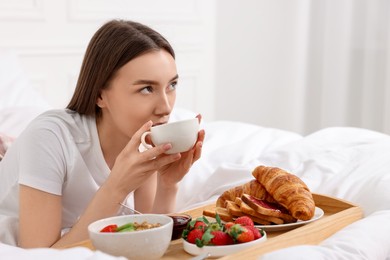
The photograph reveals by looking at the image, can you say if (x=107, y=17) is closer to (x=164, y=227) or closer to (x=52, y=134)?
(x=52, y=134)

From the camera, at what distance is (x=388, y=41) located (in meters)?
3.64

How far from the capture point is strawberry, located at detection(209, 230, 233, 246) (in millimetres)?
1220

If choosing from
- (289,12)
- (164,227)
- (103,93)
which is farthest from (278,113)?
(164,227)

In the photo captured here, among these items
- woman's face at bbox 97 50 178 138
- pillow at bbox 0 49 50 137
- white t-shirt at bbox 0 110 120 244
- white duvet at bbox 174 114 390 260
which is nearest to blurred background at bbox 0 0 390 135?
pillow at bbox 0 49 50 137

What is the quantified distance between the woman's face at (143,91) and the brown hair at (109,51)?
0.06 ft

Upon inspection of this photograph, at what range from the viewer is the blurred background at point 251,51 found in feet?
9.87

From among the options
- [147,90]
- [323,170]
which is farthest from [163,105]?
[323,170]

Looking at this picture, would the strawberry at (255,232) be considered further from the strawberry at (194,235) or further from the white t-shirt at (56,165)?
the white t-shirt at (56,165)

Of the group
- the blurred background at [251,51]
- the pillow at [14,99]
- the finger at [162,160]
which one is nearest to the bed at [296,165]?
the pillow at [14,99]

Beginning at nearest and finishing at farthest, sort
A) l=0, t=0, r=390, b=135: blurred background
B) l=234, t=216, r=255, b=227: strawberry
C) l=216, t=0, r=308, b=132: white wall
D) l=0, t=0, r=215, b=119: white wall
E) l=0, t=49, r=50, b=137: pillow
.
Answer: l=234, t=216, r=255, b=227: strawberry → l=0, t=49, r=50, b=137: pillow → l=0, t=0, r=215, b=119: white wall → l=0, t=0, r=390, b=135: blurred background → l=216, t=0, r=308, b=132: white wall

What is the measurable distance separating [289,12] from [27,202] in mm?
2935

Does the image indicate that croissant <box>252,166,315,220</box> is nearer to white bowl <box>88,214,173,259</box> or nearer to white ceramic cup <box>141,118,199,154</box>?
white ceramic cup <box>141,118,199,154</box>

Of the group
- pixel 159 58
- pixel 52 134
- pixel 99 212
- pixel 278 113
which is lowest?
pixel 278 113

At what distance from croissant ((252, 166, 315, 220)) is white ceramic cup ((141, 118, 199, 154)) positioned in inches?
7.3
